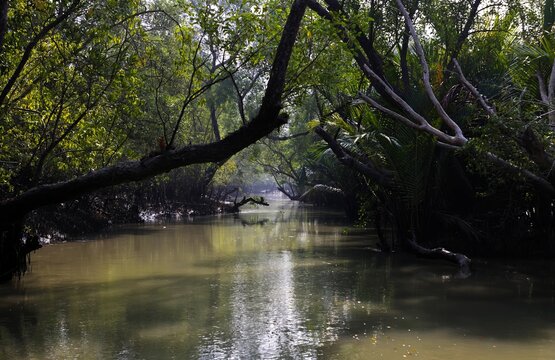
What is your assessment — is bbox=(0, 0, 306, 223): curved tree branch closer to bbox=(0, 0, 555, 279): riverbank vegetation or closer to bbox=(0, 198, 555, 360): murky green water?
bbox=(0, 0, 555, 279): riverbank vegetation

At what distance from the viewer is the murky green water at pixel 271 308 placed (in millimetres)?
6094

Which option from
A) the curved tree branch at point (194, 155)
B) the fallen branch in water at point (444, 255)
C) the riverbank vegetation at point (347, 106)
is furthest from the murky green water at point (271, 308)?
the curved tree branch at point (194, 155)

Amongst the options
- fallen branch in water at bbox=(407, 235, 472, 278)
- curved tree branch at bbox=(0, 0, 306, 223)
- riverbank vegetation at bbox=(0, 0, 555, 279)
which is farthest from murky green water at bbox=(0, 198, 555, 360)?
curved tree branch at bbox=(0, 0, 306, 223)

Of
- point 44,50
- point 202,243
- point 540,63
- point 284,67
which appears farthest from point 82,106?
point 540,63

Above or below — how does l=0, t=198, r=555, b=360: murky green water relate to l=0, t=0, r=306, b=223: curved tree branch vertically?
below

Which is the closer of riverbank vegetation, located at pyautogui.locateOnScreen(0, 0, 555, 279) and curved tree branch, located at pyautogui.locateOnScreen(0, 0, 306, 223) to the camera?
curved tree branch, located at pyautogui.locateOnScreen(0, 0, 306, 223)

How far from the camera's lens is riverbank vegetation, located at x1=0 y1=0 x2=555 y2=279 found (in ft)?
24.5

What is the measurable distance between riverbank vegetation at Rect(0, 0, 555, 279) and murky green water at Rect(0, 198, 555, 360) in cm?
121

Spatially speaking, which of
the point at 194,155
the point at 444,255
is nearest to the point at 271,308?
the point at 194,155

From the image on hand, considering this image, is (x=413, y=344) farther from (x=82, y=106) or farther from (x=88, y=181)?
(x=82, y=106)

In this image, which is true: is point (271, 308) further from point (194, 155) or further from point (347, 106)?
point (347, 106)

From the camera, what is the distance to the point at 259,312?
7.67 m

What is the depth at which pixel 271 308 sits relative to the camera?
25.8 ft

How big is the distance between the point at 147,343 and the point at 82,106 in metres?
5.26
